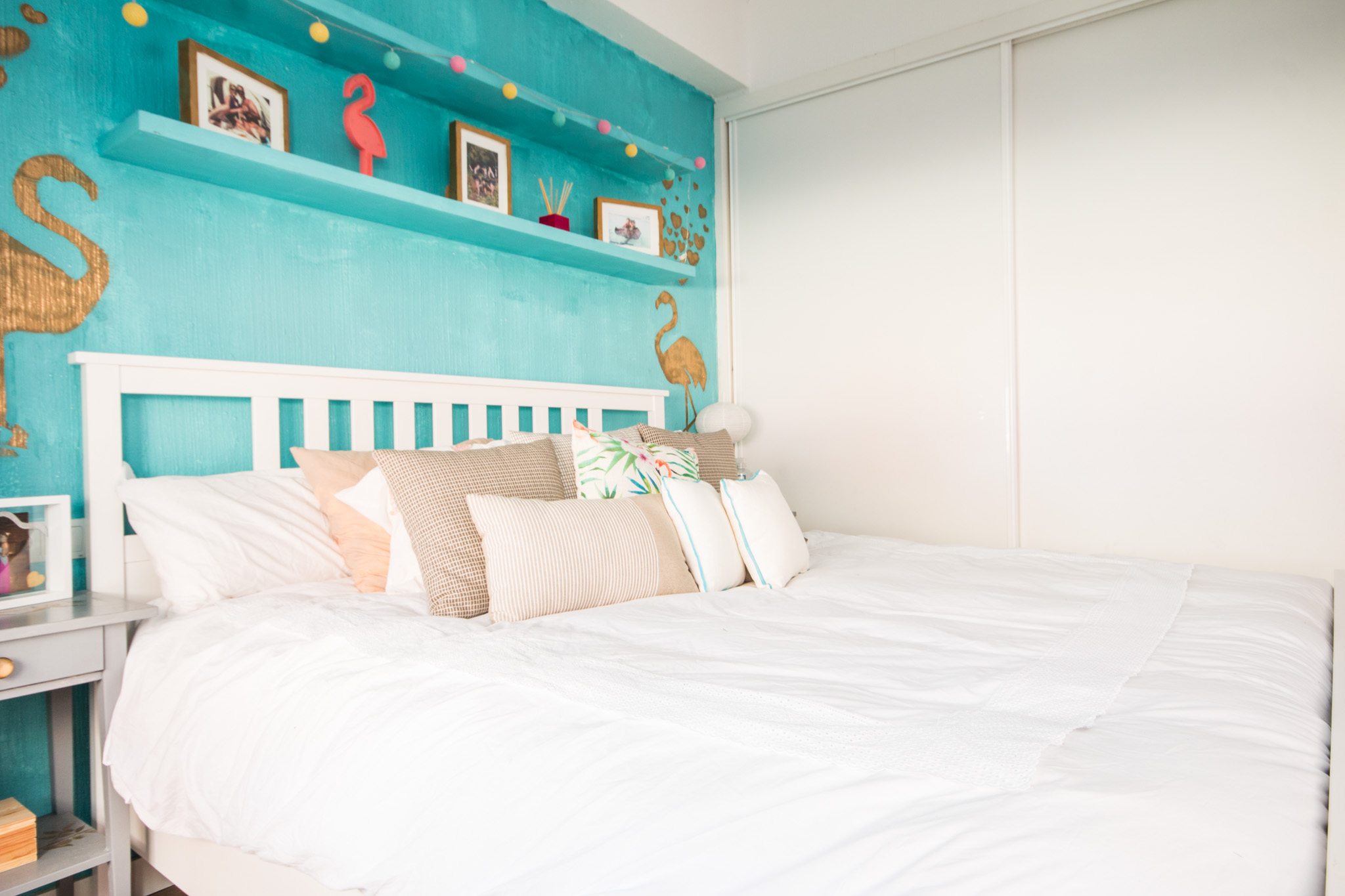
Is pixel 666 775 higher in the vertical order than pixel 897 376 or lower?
lower

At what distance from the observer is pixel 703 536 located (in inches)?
62.4

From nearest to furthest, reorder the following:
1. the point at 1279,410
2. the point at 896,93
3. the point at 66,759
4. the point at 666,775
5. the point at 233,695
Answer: the point at 666,775, the point at 233,695, the point at 66,759, the point at 1279,410, the point at 896,93

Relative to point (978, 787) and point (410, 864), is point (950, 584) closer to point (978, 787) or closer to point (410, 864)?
point (978, 787)

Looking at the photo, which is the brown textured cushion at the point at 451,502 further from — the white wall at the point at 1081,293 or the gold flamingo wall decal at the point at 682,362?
the white wall at the point at 1081,293

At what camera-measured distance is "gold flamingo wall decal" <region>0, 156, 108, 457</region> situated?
1421 millimetres

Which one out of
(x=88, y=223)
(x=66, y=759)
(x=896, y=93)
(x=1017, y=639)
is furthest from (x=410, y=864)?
(x=896, y=93)

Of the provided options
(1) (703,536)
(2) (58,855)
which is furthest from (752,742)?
(2) (58,855)

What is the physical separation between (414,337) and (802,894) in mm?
1824

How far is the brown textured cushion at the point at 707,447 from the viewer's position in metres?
2.11

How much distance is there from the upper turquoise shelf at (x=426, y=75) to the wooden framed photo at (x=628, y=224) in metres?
0.15

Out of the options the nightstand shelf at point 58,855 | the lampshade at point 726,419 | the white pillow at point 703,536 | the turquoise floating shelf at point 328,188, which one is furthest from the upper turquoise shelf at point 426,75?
the nightstand shelf at point 58,855

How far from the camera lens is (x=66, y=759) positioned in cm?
147

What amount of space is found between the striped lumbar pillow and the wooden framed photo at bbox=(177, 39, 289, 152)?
917 mm

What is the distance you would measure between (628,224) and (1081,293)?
149 centimetres
